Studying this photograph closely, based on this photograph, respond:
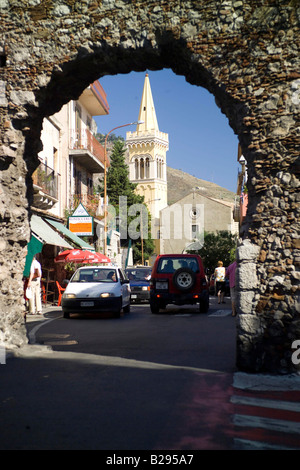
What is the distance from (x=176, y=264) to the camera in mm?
20125

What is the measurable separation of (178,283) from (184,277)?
11.6 inches

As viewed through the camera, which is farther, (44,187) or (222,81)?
(44,187)

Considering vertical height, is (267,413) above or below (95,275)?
below

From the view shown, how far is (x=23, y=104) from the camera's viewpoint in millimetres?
9258

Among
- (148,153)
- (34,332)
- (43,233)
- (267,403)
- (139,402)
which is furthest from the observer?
(148,153)

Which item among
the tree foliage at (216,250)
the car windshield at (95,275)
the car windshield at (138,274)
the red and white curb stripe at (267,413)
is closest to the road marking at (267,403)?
the red and white curb stripe at (267,413)

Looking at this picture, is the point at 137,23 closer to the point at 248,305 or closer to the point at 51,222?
the point at 248,305

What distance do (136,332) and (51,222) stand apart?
550 inches

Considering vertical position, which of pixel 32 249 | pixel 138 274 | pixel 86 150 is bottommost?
pixel 138 274

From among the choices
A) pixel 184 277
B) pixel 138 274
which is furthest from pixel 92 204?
pixel 184 277

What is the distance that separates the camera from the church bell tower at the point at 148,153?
117m

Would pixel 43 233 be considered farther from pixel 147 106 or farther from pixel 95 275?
pixel 147 106

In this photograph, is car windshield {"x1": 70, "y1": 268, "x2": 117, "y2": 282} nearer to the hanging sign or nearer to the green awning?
the green awning

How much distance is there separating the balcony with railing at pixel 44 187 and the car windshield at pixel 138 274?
5313 millimetres
